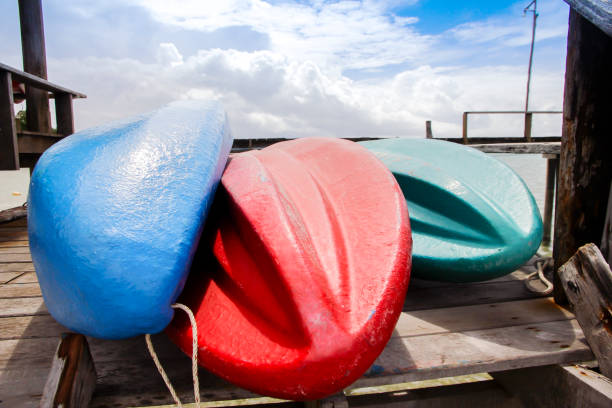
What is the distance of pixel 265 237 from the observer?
4.09ft

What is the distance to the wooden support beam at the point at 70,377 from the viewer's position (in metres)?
1.23

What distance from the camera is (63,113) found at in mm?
5562

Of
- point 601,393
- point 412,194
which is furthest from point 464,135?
point 601,393

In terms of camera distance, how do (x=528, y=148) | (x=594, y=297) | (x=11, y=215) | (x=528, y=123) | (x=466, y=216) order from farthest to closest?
1. (x=528, y=123)
2. (x=528, y=148)
3. (x=11, y=215)
4. (x=466, y=216)
5. (x=594, y=297)

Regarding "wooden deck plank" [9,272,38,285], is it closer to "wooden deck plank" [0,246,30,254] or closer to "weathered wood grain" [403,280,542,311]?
"wooden deck plank" [0,246,30,254]

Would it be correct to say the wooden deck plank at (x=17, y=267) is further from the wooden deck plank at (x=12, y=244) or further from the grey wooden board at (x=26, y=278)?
the wooden deck plank at (x=12, y=244)

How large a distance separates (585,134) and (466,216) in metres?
0.62

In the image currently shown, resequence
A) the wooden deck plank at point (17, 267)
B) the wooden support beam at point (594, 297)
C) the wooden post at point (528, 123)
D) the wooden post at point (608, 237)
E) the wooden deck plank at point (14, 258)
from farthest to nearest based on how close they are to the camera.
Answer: the wooden post at point (528, 123) → the wooden deck plank at point (14, 258) → the wooden deck plank at point (17, 267) → the wooden post at point (608, 237) → the wooden support beam at point (594, 297)

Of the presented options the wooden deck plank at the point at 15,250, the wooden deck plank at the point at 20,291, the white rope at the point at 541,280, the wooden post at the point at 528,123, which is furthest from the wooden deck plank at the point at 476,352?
the wooden post at the point at 528,123

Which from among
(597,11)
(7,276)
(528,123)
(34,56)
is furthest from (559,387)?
(528,123)

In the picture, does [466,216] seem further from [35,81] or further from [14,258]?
[35,81]

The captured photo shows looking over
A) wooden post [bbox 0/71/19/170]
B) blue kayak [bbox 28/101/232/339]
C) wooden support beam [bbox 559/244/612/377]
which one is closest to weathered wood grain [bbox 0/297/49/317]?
blue kayak [bbox 28/101/232/339]

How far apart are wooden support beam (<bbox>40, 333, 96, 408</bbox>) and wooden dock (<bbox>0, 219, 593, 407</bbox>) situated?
0.08 metres

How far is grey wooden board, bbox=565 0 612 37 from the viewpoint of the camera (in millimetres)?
1512
